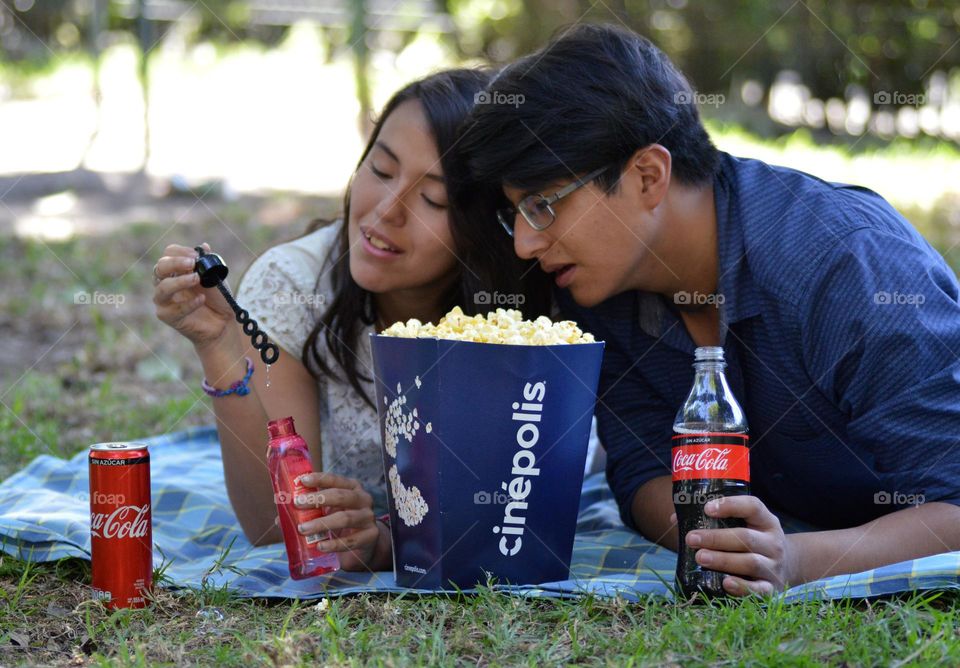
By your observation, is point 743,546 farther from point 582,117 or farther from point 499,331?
point 582,117

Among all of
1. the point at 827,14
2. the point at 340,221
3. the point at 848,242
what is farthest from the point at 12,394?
the point at 827,14

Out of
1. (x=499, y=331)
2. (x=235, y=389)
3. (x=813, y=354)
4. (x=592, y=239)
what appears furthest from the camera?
(x=235, y=389)

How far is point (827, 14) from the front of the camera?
9.16 m

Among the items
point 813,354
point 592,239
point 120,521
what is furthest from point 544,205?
point 120,521

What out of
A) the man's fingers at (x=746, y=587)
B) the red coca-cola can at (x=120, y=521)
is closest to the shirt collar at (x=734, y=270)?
the man's fingers at (x=746, y=587)

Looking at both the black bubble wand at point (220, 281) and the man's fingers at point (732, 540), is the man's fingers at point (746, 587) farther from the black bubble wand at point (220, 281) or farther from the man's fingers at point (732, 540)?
the black bubble wand at point (220, 281)

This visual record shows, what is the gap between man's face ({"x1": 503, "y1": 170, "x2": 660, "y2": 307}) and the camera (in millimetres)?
2449

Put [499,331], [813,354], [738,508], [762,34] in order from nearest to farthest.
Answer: [738,508]
[499,331]
[813,354]
[762,34]

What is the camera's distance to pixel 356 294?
291cm

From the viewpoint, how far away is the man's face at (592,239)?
245cm

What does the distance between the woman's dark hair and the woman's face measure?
1.3 inches

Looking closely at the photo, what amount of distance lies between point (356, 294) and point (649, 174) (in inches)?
34.0

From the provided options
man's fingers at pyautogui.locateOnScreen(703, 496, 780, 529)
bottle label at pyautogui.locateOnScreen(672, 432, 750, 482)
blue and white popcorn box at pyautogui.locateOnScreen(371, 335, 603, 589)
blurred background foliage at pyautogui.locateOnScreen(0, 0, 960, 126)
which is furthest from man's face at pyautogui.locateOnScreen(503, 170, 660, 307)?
blurred background foliage at pyautogui.locateOnScreen(0, 0, 960, 126)

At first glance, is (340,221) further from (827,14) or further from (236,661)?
(827,14)
